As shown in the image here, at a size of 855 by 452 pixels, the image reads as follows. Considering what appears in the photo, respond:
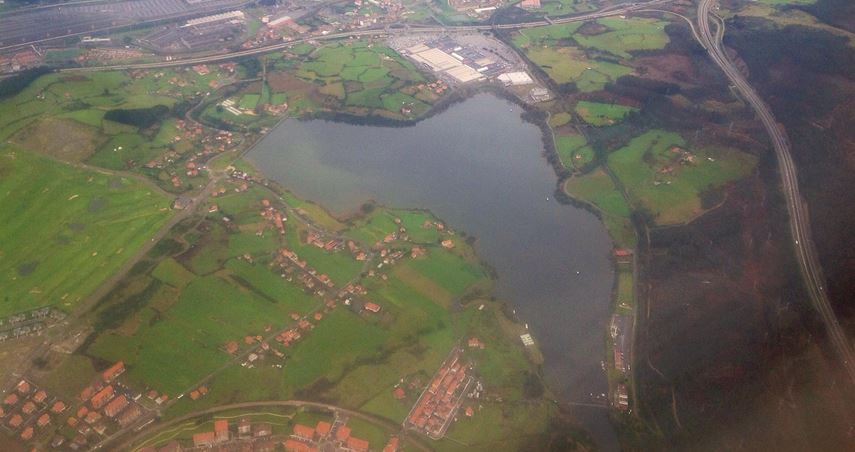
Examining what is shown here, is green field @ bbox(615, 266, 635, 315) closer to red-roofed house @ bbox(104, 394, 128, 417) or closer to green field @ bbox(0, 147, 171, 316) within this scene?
red-roofed house @ bbox(104, 394, 128, 417)

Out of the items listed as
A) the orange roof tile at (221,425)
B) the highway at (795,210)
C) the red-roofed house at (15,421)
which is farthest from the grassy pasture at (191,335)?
the highway at (795,210)

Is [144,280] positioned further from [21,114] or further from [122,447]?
[21,114]

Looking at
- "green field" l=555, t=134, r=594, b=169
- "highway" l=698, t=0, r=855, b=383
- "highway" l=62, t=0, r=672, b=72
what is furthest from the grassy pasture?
"highway" l=62, t=0, r=672, b=72

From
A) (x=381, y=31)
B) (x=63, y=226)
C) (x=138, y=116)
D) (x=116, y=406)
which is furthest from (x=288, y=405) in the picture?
(x=381, y=31)

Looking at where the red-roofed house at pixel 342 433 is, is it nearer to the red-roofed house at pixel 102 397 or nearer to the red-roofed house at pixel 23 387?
the red-roofed house at pixel 102 397

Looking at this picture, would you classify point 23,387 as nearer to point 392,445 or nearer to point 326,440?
point 326,440

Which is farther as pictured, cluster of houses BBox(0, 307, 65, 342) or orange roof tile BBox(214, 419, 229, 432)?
cluster of houses BBox(0, 307, 65, 342)
